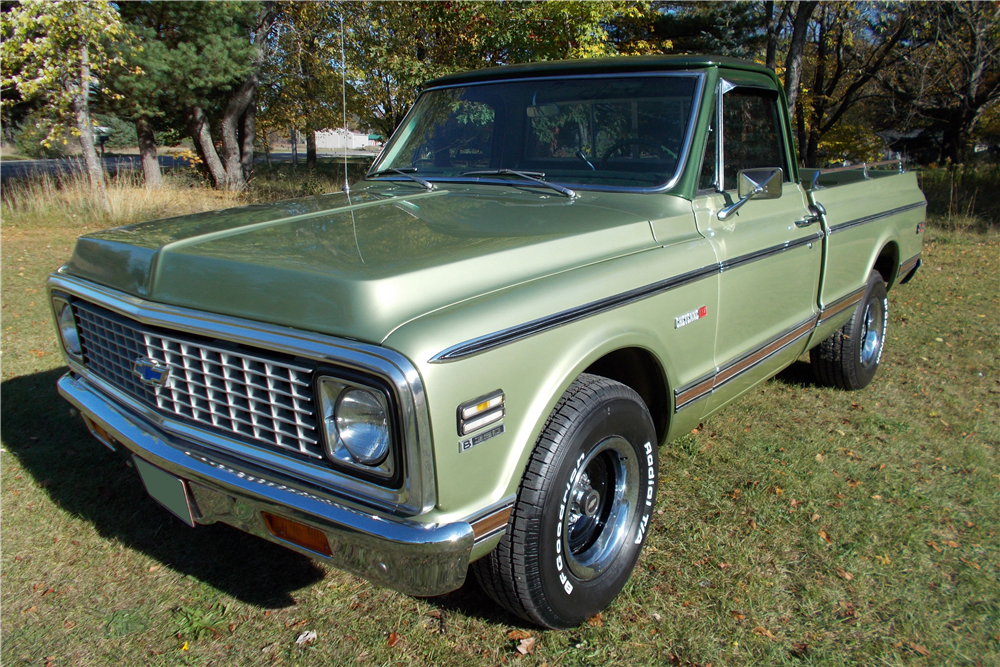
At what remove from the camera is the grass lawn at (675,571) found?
94.7 inches

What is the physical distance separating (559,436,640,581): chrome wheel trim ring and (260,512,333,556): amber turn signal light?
898 mm

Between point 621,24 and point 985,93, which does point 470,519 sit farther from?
point 985,93

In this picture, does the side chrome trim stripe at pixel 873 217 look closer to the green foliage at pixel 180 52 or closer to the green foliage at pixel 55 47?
the green foliage at pixel 55 47

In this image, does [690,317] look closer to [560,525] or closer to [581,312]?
[581,312]

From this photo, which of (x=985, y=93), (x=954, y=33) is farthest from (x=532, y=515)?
(x=985, y=93)

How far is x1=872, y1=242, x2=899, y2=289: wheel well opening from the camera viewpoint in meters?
4.85

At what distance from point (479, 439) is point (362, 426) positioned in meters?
0.32

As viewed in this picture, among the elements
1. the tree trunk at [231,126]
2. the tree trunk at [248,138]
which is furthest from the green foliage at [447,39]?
the tree trunk at [248,138]

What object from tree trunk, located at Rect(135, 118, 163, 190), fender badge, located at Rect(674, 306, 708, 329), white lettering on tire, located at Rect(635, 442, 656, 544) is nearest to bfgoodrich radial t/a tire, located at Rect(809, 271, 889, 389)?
fender badge, located at Rect(674, 306, 708, 329)

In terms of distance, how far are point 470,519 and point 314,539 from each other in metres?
0.46

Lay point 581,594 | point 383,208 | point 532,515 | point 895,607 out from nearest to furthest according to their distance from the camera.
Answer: point 532,515 → point 581,594 → point 895,607 → point 383,208

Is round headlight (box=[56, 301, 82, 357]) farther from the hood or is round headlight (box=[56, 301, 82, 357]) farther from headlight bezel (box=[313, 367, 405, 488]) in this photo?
headlight bezel (box=[313, 367, 405, 488])

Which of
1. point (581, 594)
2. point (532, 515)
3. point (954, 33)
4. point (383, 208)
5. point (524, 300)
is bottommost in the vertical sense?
point (581, 594)

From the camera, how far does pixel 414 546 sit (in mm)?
1761
